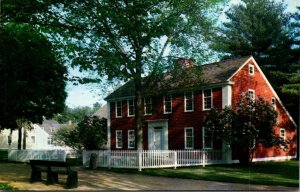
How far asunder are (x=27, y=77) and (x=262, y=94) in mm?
4928

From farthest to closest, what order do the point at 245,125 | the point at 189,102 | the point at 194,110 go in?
the point at 245,125 → the point at 194,110 → the point at 189,102

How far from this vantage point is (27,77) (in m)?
9.71

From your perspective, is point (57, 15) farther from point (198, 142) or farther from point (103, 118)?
point (198, 142)

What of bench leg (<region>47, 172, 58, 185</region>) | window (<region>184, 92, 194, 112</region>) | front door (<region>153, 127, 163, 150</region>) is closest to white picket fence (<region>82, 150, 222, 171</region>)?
front door (<region>153, 127, 163, 150</region>)

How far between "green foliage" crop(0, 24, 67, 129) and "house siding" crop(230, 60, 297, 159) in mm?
3823

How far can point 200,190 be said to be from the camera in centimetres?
941

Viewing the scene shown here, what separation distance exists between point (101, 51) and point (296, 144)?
4.50 meters

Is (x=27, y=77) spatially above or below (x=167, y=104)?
above

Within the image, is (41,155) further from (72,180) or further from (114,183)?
(114,183)

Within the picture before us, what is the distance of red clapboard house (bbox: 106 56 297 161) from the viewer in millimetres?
10016

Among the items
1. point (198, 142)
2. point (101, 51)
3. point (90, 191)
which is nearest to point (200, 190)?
point (198, 142)

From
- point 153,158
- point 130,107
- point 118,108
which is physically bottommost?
point 153,158

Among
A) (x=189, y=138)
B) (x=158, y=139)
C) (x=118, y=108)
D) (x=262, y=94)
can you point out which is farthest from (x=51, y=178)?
(x=262, y=94)

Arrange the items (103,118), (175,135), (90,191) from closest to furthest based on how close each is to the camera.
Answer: (90,191) < (103,118) < (175,135)
